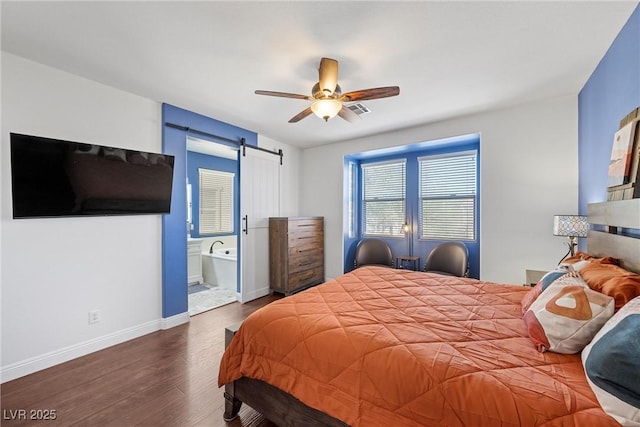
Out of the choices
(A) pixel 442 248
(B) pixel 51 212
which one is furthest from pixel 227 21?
(A) pixel 442 248

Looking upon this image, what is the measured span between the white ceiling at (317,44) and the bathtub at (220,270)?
2860 mm

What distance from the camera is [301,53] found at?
2127mm

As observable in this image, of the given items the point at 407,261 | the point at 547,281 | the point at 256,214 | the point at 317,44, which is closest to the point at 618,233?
the point at 547,281

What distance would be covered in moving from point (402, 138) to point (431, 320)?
3.16m

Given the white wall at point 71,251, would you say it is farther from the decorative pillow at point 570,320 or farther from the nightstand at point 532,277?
the nightstand at point 532,277

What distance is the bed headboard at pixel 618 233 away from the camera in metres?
1.51

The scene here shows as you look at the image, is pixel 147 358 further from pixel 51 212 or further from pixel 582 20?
pixel 582 20

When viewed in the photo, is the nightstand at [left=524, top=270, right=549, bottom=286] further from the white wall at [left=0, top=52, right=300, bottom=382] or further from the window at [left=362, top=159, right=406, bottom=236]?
the white wall at [left=0, top=52, right=300, bottom=382]

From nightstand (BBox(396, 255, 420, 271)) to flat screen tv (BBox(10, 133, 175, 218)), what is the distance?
3.43 m

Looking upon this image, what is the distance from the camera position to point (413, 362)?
46.3 inches

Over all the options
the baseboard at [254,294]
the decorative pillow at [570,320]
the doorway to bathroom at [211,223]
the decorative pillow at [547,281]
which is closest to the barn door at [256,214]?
the baseboard at [254,294]

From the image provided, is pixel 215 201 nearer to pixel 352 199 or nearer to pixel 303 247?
pixel 303 247

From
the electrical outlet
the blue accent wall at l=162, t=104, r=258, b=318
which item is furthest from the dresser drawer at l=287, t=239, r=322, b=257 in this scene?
the electrical outlet

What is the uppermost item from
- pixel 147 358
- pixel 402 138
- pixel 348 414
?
pixel 402 138
